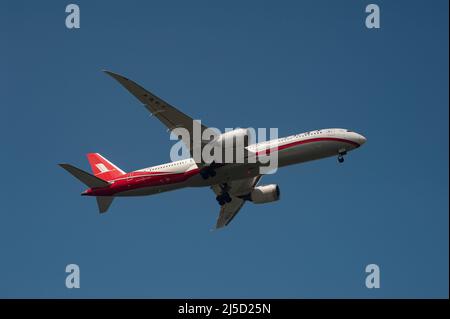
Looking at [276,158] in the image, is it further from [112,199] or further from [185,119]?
[112,199]

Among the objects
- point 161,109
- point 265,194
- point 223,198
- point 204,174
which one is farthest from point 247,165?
point 161,109

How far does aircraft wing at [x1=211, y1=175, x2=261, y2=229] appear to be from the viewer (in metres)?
71.8

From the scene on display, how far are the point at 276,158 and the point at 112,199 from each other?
15.1m

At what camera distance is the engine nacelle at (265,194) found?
71688 millimetres

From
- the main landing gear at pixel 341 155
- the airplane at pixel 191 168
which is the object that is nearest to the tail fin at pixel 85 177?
the airplane at pixel 191 168

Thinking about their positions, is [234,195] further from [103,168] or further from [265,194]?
[103,168]

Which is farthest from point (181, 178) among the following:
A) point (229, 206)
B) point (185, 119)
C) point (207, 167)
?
point (229, 206)

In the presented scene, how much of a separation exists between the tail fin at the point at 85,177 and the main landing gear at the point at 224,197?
35.1ft

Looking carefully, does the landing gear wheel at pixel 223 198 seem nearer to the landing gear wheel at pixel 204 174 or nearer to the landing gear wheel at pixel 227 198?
the landing gear wheel at pixel 227 198

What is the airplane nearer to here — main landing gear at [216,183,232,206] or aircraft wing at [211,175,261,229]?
main landing gear at [216,183,232,206]

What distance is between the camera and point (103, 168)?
69.6 metres

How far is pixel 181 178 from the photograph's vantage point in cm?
6519

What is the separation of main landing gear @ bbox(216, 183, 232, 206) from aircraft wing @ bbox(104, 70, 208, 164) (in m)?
7.79

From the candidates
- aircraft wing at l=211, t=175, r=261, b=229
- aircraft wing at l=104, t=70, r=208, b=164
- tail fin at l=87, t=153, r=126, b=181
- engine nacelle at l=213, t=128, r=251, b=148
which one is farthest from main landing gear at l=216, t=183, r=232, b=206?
tail fin at l=87, t=153, r=126, b=181
